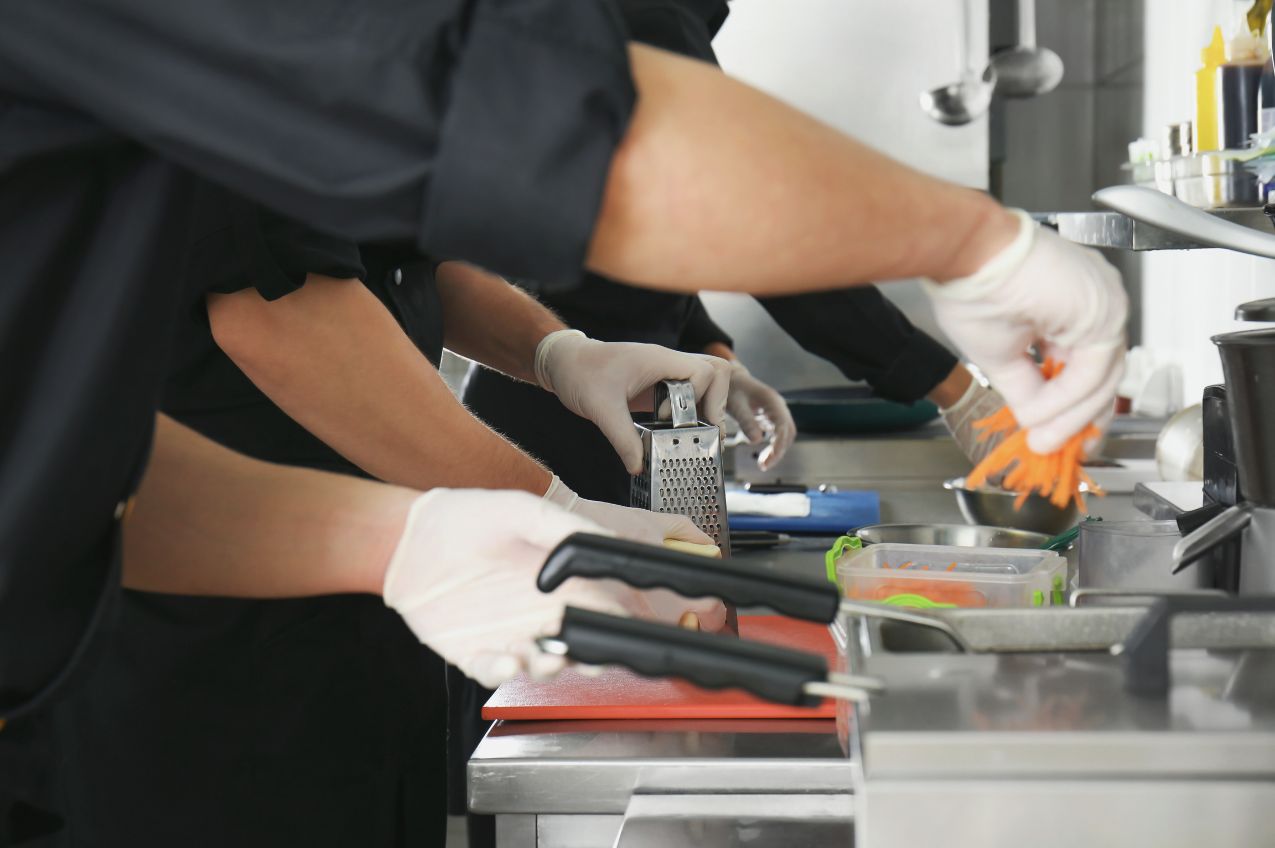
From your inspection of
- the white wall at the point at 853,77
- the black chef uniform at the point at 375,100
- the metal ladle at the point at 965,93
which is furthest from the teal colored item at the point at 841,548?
the metal ladle at the point at 965,93

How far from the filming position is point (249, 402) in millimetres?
1558

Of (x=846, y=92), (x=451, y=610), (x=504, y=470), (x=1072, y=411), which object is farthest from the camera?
(x=846, y=92)

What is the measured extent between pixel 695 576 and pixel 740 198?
11.3 inches

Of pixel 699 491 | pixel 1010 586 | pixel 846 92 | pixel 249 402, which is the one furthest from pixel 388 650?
pixel 846 92

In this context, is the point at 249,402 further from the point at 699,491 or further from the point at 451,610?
the point at 451,610

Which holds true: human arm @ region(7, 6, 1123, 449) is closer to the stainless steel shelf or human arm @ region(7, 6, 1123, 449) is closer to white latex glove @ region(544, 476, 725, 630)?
white latex glove @ region(544, 476, 725, 630)

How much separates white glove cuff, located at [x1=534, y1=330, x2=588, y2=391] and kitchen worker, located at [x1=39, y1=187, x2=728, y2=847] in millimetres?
21

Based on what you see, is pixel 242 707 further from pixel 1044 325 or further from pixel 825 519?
pixel 1044 325

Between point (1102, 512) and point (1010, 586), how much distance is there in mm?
955

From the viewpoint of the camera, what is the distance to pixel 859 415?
2.73 m

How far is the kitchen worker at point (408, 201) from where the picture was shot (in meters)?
0.64

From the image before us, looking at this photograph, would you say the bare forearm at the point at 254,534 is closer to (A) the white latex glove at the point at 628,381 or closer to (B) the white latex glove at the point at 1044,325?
(B) the white latex glove at the point at 1044,325

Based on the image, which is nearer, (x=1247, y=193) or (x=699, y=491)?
(x=699, y=491)

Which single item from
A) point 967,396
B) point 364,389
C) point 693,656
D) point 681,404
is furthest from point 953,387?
point 693,656
